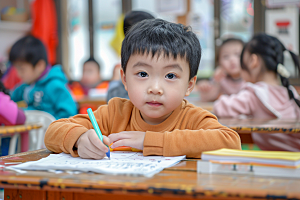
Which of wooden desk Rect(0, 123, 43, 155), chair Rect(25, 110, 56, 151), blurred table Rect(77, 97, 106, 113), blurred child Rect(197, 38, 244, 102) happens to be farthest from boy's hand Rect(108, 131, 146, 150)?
blurred table Rect(77, 97, 106, 113)

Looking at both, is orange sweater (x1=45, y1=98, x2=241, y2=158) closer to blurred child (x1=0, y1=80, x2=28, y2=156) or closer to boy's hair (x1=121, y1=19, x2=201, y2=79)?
boy's hair (x1=121, y1=19, x2=201, y2=79)

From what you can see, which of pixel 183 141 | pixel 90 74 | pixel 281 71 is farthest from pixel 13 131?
pixel 90 74

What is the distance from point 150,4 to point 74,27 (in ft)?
4.92

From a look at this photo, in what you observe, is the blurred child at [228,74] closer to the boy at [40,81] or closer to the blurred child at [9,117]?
the boy at [40,81]

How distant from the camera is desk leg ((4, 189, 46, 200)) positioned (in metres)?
0.68

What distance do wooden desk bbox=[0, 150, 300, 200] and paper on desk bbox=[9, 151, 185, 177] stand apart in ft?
0.06

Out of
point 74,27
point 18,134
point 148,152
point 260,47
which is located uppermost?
point 74,27

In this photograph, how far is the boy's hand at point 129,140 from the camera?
88cm

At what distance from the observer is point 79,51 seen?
237 inches

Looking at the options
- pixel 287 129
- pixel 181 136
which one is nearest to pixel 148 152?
pixel 181 136

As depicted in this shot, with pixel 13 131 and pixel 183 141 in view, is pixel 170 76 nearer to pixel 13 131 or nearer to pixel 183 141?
pixel 183 141

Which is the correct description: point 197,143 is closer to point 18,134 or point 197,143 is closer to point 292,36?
point 18,134

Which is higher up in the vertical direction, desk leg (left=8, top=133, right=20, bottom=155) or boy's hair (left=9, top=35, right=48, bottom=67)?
boy's hair (left=9, top=35, right=48, bottom=67)

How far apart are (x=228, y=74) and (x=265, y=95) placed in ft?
4.61
